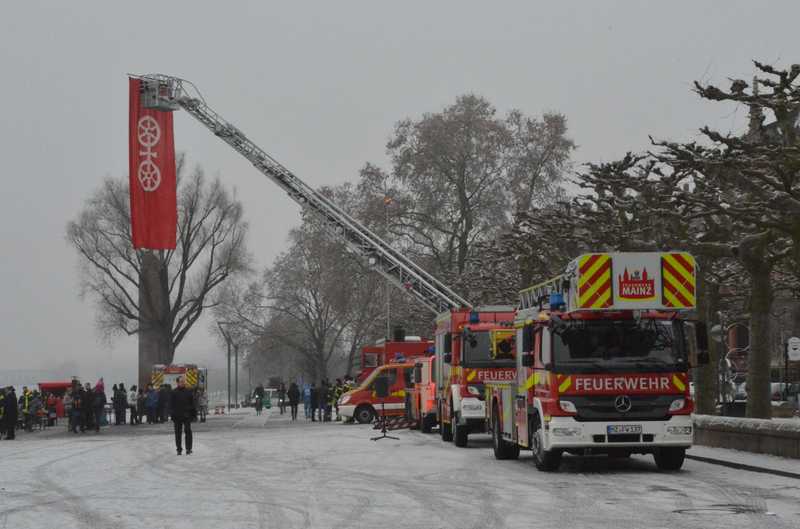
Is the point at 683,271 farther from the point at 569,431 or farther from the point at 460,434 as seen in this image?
the point at 460,434

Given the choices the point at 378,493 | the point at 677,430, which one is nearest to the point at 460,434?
the point at 677,430

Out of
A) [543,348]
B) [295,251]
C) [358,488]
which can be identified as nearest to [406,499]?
[358,488]

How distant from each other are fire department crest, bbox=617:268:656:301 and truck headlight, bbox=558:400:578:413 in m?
1.76

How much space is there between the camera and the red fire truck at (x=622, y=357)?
19.0 meters

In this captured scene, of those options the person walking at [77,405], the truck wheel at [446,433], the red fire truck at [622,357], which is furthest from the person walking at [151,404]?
the red fire truck at [622,357]

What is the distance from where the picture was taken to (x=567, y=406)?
19.0 m

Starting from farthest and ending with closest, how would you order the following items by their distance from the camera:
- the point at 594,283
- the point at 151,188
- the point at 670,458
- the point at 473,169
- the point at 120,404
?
the point at 473,169
the point at 120,404
the point at 151,188
the point at 670,458
the point at 594,283

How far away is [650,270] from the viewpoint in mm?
19203

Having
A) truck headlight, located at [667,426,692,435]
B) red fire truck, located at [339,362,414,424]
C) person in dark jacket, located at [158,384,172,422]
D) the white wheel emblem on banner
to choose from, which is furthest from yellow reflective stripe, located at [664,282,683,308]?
person in dark jacket, located at [158,384,172,422]

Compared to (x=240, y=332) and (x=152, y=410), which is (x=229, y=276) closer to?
(x=240, y=332)

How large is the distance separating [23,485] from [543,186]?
1749 inches

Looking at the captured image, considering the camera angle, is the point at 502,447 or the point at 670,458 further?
the point at 502,447

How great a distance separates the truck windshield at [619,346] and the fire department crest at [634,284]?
1.40 ft

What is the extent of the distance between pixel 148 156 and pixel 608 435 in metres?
31.3
